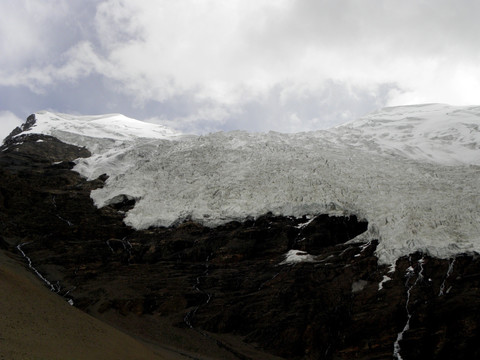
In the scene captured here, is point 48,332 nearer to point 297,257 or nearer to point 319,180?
point 297,257

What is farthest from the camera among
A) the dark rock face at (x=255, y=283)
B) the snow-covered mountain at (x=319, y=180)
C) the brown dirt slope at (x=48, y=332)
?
the snow-covered mountain at (x=319, y=180)

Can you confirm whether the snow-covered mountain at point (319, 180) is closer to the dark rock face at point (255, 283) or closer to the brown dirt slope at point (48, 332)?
the dark rock face at point (255, 283)

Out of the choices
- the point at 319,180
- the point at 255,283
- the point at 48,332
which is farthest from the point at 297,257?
the point at 48,332

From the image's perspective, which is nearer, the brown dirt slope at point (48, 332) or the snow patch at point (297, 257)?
the brown dirt slope at point (48, 332)

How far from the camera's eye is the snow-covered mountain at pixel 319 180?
113ft

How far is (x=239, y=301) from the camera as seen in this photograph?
1194 inches

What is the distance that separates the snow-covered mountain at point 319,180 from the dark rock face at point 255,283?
1.53 meters

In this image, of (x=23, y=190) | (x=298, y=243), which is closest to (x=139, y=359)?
(x=298, y=243)

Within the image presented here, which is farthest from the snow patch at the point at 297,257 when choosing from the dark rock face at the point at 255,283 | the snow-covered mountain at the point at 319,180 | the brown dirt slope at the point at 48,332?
the brown dirt slope at the point at 48,332

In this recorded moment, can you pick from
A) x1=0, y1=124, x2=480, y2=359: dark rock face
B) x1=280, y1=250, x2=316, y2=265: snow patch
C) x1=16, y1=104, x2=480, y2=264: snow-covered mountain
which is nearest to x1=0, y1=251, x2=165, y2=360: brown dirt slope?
x1=0, y1=124, x2=480, y2=359: dark rock face

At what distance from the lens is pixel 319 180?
43.3 meters

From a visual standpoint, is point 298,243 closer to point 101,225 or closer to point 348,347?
point 348,347

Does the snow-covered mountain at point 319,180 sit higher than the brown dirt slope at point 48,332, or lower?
higher

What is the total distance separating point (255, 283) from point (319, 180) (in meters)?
15.3
